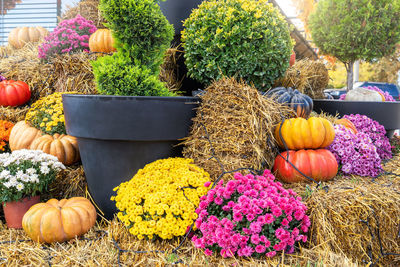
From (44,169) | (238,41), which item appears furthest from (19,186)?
(238,41)

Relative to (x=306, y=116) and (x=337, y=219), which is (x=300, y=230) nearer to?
(x=337, y=219)

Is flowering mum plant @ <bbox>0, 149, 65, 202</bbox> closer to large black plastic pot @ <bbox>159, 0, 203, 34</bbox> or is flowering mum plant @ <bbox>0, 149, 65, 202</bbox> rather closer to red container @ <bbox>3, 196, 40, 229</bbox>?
red container @ <bbox>3, 196, 40, 229</bbox>

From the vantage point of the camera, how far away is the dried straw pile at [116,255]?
69.7 inches

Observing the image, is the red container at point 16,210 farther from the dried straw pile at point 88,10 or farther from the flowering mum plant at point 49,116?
the dried straw pile at point 88,10

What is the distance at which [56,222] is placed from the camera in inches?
88.8

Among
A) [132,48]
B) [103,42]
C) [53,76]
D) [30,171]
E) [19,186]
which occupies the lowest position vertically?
[19,186]

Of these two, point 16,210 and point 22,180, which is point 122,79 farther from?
point 16,210

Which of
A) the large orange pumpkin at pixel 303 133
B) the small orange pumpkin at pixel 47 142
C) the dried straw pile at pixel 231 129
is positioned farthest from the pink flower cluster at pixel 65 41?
the large orange pumpkin at pixel 303 133

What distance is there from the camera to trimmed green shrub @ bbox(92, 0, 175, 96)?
2551 mm

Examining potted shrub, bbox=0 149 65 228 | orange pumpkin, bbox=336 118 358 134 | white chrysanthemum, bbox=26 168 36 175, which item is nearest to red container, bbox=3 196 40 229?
potted shrub, bbox=0 149 65 228

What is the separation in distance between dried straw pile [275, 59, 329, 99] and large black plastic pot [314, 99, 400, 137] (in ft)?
1.63

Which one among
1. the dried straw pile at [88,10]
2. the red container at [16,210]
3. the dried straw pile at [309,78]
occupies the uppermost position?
the dried straw pile at [88,10]

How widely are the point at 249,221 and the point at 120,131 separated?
1.22 metres

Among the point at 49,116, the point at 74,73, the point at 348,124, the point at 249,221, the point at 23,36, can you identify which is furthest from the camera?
the point at 23,36
